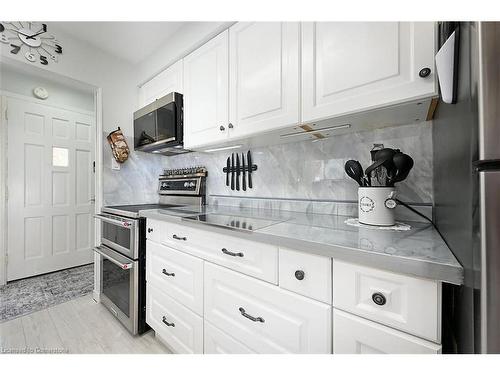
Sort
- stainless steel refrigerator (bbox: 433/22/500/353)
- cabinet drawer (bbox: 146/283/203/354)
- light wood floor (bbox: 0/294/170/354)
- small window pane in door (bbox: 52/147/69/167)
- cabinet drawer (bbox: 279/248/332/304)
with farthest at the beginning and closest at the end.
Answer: small window pane in door (bbox: 52/147/69/167) < light wood floor (bbox: 0/294/170/354) < cabinet drawer (bbox: 146/283/203/354) < cabinet drawer (bbox: 279/248/332/304) < stainless steel refrigerator (bbox: 433/22/500/353)

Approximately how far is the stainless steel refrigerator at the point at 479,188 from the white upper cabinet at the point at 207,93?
1140mm

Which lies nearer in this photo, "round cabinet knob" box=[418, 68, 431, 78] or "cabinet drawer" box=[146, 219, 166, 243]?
"round cabinet knob" box=[418, 68, 431, 78]

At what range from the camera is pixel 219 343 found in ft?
3.28

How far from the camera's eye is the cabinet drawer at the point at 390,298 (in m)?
0.51

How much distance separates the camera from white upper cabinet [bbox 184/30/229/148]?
1.40 meters

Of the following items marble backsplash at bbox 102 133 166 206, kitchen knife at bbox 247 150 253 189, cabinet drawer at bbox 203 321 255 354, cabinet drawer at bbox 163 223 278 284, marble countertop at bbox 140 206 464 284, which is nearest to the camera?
marble countertop at bbox 140 206 464 284

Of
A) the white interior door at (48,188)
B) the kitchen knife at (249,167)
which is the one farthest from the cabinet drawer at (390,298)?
the white interior door at (48,188)

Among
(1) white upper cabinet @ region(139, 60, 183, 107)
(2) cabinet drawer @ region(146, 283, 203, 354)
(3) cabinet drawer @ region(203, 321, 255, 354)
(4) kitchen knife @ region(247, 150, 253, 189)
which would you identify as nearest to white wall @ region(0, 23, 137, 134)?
(1) white upper cabinet @ region(139, 60, 183, 107)

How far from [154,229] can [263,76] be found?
118 centimetres

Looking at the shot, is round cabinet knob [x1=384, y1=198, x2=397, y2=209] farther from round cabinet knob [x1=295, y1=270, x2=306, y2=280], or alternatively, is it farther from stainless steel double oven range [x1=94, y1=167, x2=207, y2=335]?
stainless steel double oven range [x1=94, y1=167, x2=207, y2=335]

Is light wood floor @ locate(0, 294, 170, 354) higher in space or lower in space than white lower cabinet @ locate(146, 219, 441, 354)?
lower

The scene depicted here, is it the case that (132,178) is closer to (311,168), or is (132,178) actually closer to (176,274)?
(176,274)

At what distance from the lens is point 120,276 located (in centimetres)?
167

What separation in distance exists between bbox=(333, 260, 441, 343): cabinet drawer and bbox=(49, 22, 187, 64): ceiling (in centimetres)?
205
